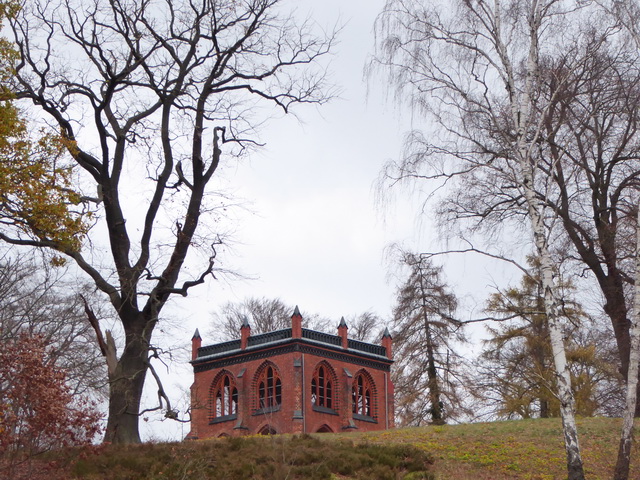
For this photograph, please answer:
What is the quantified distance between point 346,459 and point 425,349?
79.5 feet

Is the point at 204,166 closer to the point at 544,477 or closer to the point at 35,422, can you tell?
the point at 35,422

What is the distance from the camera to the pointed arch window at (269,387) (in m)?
37.8

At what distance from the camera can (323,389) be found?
128ft

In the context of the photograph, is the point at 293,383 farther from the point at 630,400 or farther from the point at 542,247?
the point at 542,247

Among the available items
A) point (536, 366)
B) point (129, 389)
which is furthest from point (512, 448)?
point (536, 366)

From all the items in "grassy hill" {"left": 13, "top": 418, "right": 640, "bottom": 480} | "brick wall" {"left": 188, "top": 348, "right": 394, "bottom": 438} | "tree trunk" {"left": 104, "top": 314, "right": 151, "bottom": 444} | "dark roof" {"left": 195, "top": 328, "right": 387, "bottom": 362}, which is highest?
"dark roof" {"left": 195, "top": 328, "right": 387, "bottom": 362}

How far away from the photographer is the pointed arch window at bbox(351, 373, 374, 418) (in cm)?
4012

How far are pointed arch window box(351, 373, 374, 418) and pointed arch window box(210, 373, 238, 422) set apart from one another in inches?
239

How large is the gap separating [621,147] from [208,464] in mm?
12920

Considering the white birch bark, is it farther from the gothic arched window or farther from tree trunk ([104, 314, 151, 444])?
the gothic arched window

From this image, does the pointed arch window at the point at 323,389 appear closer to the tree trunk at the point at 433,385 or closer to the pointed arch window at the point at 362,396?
the pointed arch window at the point at 362,396

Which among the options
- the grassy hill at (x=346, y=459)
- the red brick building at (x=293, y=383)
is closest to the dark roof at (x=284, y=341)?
the red brick building at (x=293, y=383)

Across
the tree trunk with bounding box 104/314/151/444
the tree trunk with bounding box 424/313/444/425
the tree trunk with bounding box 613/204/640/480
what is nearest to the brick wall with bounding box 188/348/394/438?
the tree trunk with bounding box 424/313/444/425

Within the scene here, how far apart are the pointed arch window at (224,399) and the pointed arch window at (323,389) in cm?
412
